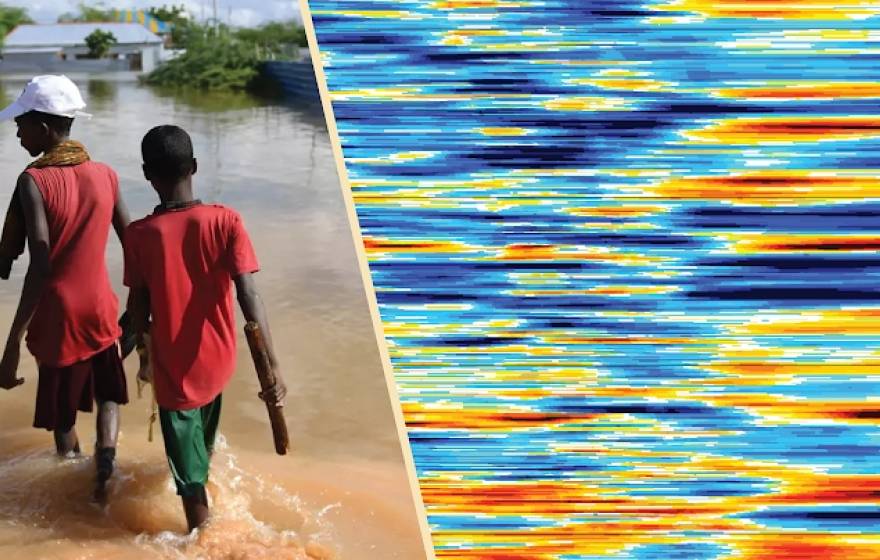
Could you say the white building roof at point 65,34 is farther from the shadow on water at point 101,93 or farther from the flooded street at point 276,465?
the flooded street at point 276,465

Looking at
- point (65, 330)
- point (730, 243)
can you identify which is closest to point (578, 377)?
point (730, 243)

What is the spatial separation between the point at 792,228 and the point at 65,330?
2.06 metres

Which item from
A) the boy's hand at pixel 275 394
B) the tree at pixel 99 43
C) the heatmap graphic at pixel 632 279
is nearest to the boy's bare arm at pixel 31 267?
the boy's hand at pixel 275 394

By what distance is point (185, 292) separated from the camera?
2.29 meters

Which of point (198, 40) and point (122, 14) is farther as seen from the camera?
point (122, 14)

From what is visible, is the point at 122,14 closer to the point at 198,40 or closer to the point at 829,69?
the point at 198,40

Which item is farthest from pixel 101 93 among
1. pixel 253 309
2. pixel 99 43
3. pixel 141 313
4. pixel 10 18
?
pixel 253 309

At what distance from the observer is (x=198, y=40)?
85.8 ft

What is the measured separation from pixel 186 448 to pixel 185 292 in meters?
0.43

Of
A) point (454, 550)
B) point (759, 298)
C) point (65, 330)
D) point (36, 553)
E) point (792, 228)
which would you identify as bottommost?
point (36, 553)

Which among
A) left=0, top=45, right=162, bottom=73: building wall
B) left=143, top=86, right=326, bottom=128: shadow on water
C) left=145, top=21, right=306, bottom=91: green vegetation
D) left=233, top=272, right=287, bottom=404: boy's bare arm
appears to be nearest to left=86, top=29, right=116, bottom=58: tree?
left=0, top=45, right=162, bottom=73: building wall

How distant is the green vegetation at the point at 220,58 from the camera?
24391 mm

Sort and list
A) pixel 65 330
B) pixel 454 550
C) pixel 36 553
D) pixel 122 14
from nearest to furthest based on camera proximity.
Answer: pixel 454 550 < pixel 36 553 < pixel 65 330 < pixel 122 14

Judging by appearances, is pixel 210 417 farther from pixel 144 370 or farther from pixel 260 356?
pixel 260 356
